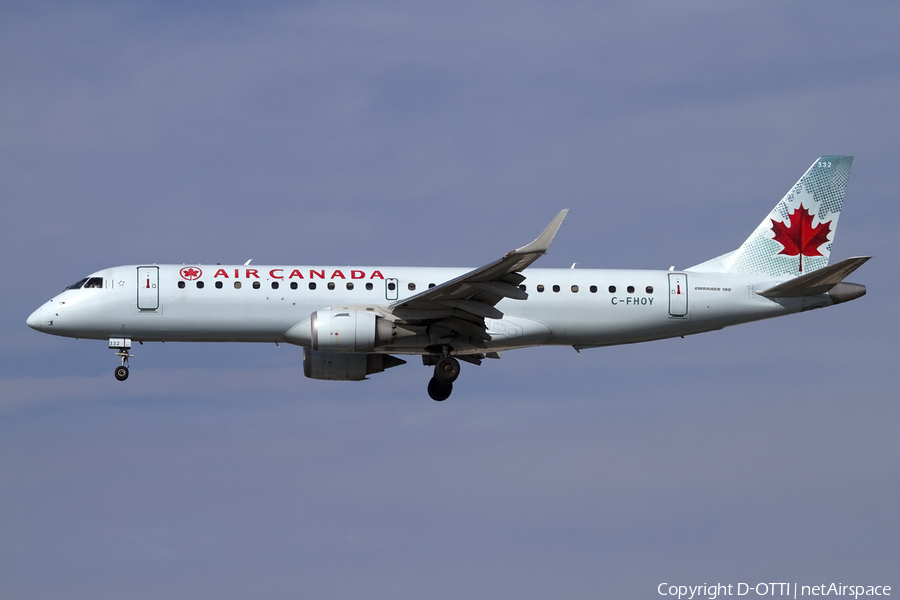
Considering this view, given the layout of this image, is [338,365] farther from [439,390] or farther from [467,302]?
[467,302]

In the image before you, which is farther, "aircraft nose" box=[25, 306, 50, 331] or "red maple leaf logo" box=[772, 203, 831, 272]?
"red maple leaf logo" box=[772, 203, 831, 272]

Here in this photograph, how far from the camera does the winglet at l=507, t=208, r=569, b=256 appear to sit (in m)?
32.9

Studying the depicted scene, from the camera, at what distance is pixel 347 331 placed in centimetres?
3684

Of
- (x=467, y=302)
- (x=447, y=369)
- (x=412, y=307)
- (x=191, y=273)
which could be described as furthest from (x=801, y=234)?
(x=191, y=273)

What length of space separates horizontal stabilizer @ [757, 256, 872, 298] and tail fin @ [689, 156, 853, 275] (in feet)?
4.47

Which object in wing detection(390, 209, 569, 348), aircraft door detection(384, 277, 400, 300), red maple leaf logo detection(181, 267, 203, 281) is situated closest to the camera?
wing detection(390, 209, 569, 348)

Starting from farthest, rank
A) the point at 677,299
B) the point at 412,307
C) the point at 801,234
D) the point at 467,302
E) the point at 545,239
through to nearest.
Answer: the point at 801,234, the point at 677,299, the point at 412,307, the point at 467,302, the point at 545,239

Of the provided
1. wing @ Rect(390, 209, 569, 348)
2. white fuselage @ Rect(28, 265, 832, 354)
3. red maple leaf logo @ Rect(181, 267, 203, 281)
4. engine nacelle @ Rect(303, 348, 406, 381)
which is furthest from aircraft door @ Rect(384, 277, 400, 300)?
red maple leaf logo @ Rect(181, 267, 203, 281)

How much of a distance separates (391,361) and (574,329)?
20.5 ft

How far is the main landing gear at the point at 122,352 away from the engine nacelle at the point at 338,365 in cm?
555

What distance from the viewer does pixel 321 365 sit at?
40.7 m

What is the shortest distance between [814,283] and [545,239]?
1067 centimetres

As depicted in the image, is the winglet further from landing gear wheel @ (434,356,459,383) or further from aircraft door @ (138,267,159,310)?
aircraft door @ (138,267,159,310)

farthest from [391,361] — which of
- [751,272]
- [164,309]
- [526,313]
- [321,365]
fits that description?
[751,272]
